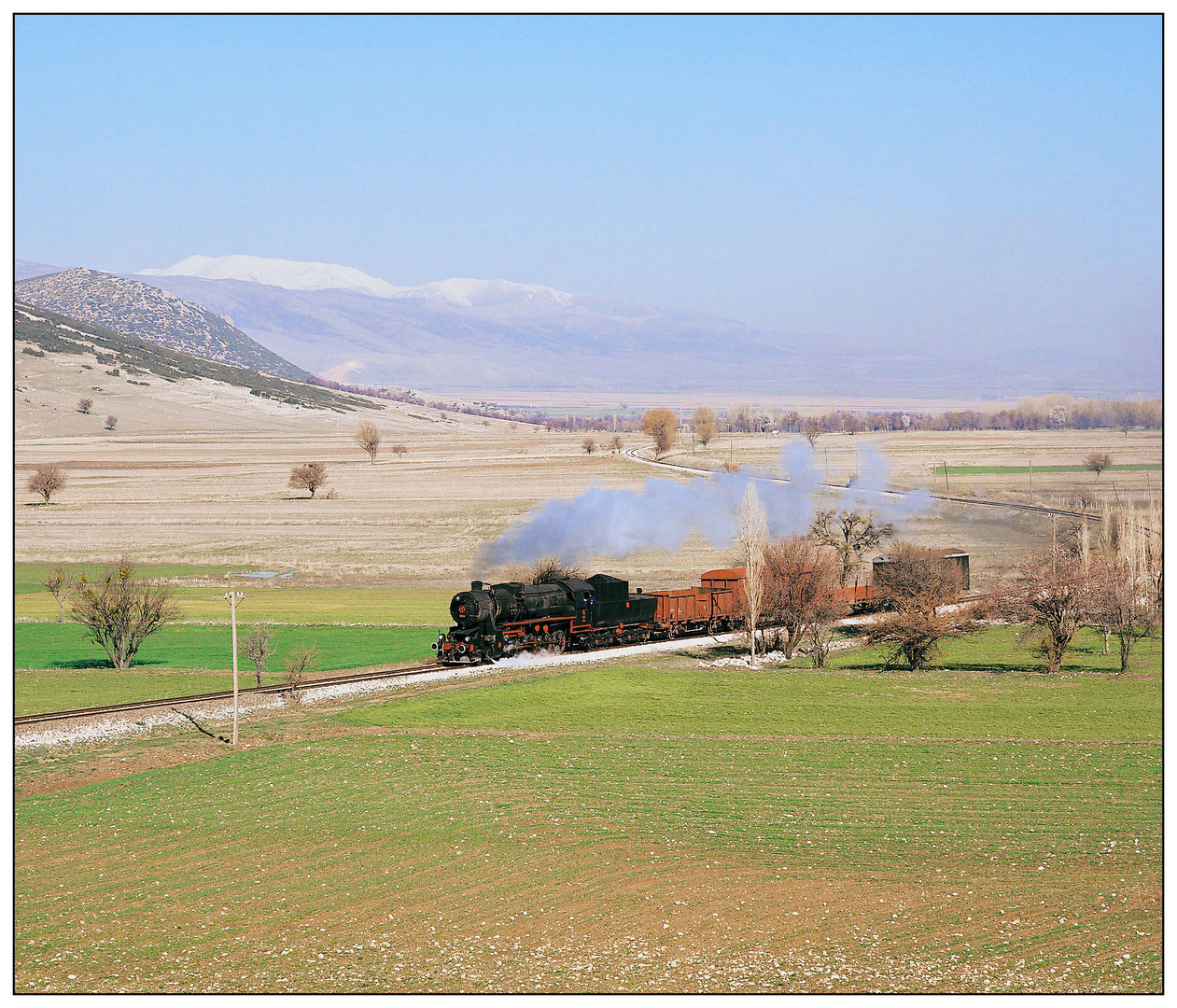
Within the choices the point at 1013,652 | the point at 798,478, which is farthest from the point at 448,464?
the point at 1013,652

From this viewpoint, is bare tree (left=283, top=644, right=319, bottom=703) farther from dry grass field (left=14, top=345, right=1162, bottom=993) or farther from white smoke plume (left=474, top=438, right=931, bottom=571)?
white smoke plume (left=474, top=438, right=931, bottom=571)

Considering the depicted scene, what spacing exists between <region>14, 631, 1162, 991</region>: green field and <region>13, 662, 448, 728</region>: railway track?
4.81 meters

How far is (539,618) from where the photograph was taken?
57.1 m

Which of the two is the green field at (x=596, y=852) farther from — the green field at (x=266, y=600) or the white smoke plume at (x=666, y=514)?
the green field at (x=266, y=600)

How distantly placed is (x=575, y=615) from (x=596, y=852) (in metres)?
29.8

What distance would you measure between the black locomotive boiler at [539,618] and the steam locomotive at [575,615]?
0.15ft

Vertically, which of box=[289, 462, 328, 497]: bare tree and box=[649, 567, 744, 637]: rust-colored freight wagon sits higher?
box=[289, 462, 328, 497]: bare tree

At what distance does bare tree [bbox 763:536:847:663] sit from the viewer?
6312 centimetres

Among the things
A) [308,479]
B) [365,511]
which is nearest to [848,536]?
[365,511]

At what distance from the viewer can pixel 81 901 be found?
25.9 metres

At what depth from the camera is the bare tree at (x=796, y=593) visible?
207 ft

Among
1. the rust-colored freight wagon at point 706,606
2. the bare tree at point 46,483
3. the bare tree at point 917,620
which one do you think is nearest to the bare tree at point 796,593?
the bare tree at point 917,620

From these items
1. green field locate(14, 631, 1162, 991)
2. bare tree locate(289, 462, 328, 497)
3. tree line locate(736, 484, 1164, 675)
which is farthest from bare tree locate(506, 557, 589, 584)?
bare tree locate(289, 462, 328, 497)

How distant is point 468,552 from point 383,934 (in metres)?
82.9
